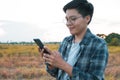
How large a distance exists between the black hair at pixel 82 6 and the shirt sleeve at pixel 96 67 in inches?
10.3

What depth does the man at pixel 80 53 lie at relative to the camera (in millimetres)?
3164

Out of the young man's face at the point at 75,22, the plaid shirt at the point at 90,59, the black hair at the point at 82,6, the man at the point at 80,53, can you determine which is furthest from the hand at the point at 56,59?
the black hair at the point at 82,6

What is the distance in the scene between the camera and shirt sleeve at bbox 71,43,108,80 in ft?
10.4

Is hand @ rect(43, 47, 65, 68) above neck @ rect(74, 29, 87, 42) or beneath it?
beneath

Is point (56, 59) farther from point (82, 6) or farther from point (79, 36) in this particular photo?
point (82, 6)

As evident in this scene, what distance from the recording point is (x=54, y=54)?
313 cm

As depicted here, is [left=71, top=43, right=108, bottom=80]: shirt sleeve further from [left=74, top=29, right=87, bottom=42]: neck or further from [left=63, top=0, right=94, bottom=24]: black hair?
[left=63, top=0, right=94, bottom=24]: black hair

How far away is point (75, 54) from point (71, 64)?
0.27 feet

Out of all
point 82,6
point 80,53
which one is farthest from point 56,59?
point 82,6

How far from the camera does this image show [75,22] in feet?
10.6

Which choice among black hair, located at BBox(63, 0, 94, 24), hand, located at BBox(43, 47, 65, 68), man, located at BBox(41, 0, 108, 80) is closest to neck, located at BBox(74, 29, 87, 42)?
man, located at BBox(41, 0, 108, 80)

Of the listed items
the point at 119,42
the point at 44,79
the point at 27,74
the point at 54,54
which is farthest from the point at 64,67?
the point at 119,42

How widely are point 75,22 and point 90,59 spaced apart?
0.28 metres

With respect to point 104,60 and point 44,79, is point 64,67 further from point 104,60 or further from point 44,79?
point 44,79
